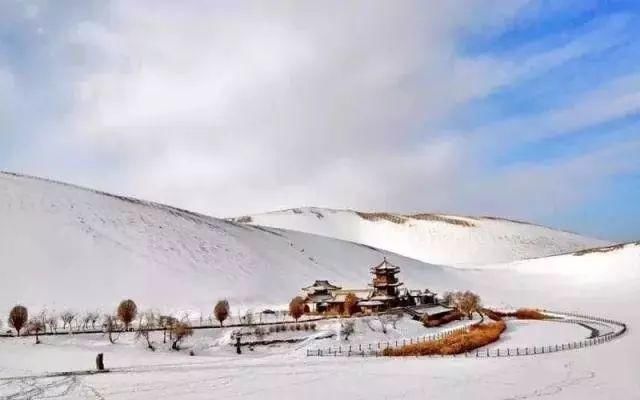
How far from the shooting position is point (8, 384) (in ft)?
83.0

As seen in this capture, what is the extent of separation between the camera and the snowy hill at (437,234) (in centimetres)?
15425

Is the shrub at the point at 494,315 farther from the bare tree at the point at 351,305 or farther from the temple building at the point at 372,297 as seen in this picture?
the bare tree at the point at 351,305

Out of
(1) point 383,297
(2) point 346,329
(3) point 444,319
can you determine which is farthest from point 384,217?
(2) point 346,329

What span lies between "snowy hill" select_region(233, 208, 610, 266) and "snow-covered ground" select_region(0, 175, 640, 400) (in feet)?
115

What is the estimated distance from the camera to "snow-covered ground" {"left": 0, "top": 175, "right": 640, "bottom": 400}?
25.0 m

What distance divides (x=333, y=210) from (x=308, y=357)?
151m

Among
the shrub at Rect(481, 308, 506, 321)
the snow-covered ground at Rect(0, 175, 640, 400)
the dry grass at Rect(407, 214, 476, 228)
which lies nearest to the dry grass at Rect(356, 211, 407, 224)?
the dry grass at Rect(407, 214, 476, 228)

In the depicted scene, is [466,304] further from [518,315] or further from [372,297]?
[372,297]

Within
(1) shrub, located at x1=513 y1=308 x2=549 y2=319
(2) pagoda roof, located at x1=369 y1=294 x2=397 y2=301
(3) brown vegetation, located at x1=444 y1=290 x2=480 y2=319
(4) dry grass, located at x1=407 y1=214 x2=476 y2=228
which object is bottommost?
(1) shrub, located at x1=513 y1=308 x2=549 y2=319

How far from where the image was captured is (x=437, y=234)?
164 m

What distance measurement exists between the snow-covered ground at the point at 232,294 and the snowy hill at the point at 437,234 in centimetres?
3504

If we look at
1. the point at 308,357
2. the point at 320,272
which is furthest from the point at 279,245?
the point at 308,357

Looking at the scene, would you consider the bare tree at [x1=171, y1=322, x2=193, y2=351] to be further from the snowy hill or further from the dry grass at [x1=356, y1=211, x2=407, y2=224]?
the dry grass at [x1=356, y1=211, x2=407, y2=224]

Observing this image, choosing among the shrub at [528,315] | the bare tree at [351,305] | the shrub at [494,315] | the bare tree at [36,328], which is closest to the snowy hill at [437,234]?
the shrub at [494,315]
